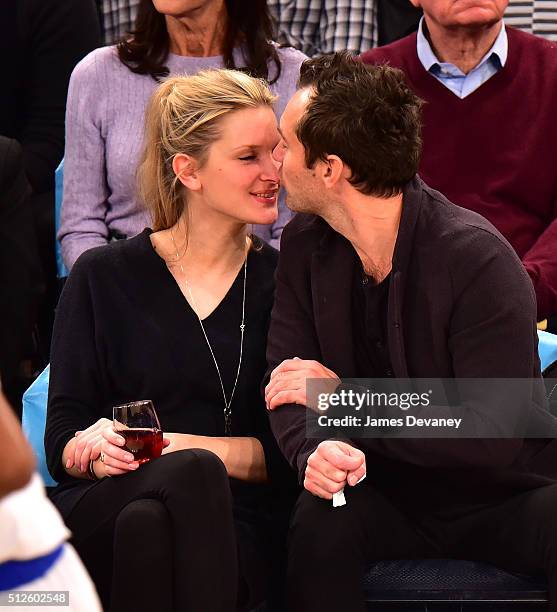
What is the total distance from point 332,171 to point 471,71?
1.00 metres

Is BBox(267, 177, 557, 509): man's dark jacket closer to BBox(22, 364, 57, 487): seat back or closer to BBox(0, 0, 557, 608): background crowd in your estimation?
BBox(22, 364, 57, 487): seat back

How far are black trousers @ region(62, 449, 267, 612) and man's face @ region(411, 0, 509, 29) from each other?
1480 millimetres

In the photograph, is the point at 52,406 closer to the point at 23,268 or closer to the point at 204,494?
the point at 204,494

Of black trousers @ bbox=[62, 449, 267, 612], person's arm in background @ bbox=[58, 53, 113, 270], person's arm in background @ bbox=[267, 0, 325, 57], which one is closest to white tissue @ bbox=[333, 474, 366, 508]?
black trousers @ bbox=[62, 449, 267, 612]

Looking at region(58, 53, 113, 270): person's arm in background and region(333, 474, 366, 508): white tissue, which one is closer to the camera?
region(333, 474, 366, 508): white tissue

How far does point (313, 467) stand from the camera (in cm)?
216

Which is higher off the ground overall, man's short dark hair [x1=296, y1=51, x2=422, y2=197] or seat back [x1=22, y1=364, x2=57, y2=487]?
man's short dark hair [x1=296, y1=51, x2=422, y2=197]

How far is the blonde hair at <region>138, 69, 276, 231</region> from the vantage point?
2533 mm

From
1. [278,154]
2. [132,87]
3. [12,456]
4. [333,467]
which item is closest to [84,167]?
[132,87]

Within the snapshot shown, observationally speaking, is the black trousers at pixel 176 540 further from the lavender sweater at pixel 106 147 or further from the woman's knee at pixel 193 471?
the lavender sweater at pixel 106 147

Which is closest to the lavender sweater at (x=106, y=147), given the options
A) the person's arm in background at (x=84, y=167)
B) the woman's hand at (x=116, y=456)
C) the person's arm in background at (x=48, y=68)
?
the person's arm in background at (x=84, y=167)

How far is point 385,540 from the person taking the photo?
2.20 metres

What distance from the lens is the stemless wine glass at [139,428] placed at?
→ 85.5 inches

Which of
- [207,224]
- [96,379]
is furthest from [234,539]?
[207,224]
